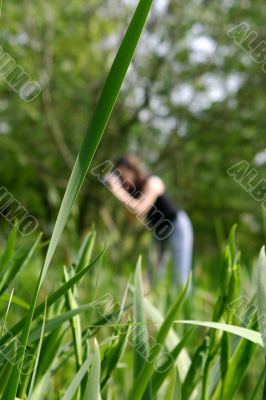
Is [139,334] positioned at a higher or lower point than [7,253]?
lower

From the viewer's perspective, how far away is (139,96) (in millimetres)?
7172

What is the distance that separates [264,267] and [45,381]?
268 millimetres

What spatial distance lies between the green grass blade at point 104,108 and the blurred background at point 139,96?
5559 millimetres

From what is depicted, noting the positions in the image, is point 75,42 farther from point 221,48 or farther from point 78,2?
point 221,48

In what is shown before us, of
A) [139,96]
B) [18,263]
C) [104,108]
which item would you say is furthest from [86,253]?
[139,96]

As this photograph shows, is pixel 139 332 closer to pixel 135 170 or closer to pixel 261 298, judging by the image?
pixel 261 298

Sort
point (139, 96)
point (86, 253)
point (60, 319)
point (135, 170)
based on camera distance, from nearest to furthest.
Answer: point (60, 319)
point (86, 253)
point (135, 170)
point (139, 96)

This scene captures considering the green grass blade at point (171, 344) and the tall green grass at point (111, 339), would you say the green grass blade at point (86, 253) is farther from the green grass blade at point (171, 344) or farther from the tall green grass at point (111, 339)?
the green grass blade at point (171, 344)

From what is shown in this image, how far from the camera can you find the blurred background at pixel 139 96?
6.59 m

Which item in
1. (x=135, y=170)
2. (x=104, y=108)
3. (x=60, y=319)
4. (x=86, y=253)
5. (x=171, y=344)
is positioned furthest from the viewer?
(x=135, y=170)

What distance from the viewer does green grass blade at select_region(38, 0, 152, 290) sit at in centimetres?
37

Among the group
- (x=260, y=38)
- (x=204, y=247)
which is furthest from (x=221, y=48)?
(x=204, y=247)

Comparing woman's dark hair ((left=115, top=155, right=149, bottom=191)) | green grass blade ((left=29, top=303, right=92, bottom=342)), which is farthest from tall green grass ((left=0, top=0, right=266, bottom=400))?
woman's dark hair ((left=115, top=155, right=149, bottom=191))

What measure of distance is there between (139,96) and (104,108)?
6898 mm
